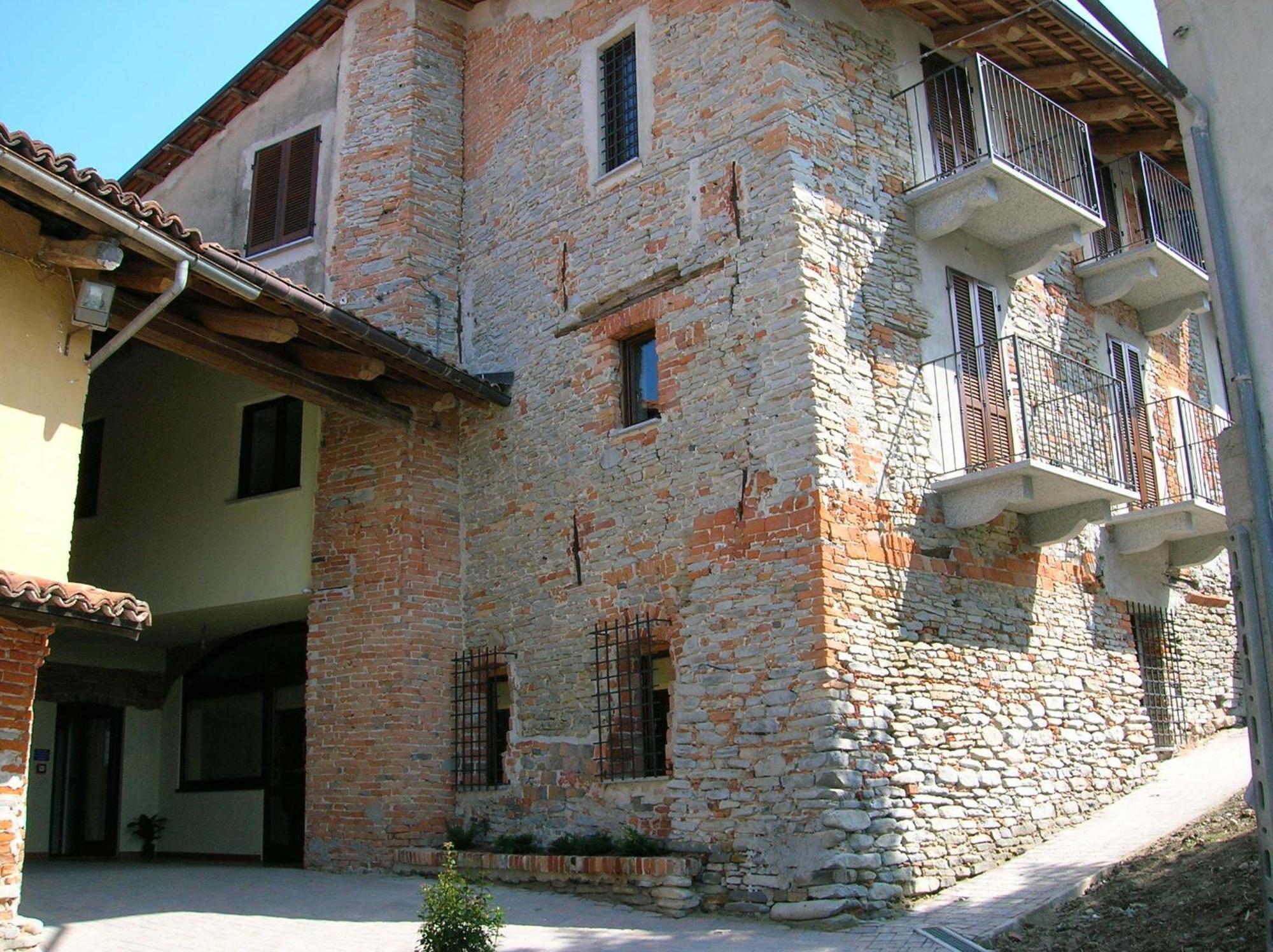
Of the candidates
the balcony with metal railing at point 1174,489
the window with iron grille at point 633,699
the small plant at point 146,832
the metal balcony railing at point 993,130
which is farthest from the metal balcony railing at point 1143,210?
the small plant at point 146,832

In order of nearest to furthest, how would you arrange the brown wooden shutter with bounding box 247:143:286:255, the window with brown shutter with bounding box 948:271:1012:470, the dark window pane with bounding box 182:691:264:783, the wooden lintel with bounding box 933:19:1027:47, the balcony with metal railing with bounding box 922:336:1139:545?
the balcony with metal railing with bounding box 922:336:1139:545
the window with brown shutter with bounding box 948:271:1012:470
the wooden lintel with bounding box 933:19:1027:47
the brown wooden shutter with bounding box 247:143:286:255
the dark window pane with bounding box 182:691:264:783

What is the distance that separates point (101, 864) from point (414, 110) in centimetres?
896

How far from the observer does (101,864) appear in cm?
1307

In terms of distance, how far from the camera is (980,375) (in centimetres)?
1098

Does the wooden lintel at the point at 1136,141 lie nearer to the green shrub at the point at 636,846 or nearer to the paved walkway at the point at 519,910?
the paved walkway at the point at 519,910

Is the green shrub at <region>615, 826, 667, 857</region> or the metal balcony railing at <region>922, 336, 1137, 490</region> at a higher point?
the metal balcony railing at <region>922, 336, 1137, 490</region>

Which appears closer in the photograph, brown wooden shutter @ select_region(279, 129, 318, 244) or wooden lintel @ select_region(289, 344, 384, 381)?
wooden lintel @ select_region(289, 344, 384, 381)

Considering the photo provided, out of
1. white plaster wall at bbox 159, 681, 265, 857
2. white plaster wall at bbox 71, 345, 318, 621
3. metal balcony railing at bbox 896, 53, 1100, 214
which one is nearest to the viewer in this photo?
metal balcony railing at bbox 896, 53, 1100, 214

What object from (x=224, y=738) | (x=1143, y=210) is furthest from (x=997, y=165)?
(x=224, y=738)

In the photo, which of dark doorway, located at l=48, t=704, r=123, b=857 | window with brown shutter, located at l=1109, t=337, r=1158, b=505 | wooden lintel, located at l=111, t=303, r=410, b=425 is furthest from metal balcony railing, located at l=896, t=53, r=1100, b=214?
dark doorway, located at l=48, t=704, r=123, b=857

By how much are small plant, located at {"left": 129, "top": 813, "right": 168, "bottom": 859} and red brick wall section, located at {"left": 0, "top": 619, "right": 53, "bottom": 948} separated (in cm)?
827

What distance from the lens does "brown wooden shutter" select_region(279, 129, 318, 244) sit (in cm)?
1384

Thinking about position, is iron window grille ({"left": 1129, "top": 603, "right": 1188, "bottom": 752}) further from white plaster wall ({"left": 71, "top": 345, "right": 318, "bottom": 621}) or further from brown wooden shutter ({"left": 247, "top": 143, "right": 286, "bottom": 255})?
brown wooden shutter ({"left": 247, "top": 143, "right": 286, "bottom": 255})

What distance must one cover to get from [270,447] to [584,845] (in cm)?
575
